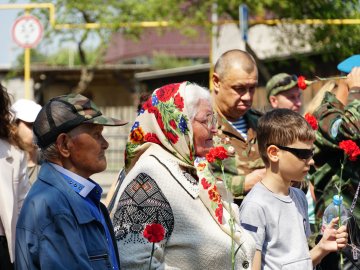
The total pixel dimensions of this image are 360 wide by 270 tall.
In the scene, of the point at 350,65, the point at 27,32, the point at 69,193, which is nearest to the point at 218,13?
the point at 27,32

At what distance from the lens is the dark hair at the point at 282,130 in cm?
543

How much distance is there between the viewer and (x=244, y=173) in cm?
625

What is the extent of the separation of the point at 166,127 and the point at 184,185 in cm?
30

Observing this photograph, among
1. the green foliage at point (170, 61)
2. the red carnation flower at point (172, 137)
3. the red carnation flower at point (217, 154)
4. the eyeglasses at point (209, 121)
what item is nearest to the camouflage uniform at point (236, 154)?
the eyeglasses at point (209, 121)

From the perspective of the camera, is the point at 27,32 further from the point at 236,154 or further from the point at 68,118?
the point at 68,118

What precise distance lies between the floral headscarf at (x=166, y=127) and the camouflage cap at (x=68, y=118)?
0.50m

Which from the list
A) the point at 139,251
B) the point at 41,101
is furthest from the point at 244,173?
the point at 41,101

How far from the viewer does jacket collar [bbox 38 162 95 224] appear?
4.08 m

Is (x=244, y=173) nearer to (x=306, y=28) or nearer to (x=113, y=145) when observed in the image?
(x=306, y=28)

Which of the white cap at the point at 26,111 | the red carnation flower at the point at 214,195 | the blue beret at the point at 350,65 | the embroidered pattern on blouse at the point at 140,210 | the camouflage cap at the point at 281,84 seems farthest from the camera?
the camouflage cap at the point at 281,84

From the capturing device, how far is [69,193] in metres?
4.11

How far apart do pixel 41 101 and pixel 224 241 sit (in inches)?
1168

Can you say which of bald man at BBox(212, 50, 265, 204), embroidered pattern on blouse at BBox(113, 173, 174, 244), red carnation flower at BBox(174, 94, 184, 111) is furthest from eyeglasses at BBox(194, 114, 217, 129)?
bald man at BBox(212, 50, 265, 204)

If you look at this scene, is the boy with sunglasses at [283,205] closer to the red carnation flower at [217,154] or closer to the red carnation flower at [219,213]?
the red carnation flower at [219,213]
